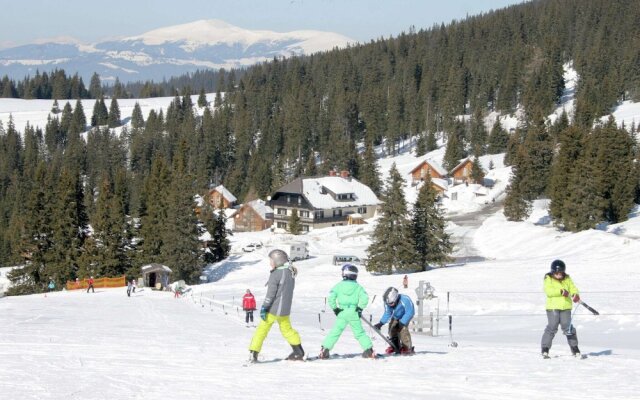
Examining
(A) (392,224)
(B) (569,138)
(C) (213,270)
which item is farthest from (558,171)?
(C) (213,270)

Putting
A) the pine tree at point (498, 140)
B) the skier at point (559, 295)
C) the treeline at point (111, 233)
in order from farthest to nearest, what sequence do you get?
the pine tree at point (498, 140)
the treeline at point (111, 233)
the skier at point (559, 295)

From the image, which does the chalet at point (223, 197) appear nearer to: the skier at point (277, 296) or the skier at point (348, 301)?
the skier at point (348, 301)

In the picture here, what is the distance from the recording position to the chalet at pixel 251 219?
98.8 metres

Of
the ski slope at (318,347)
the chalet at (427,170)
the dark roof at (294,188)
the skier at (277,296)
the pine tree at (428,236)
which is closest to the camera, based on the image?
the ski slope at (318,347)

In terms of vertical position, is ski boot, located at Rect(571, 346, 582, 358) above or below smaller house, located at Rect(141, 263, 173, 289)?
above

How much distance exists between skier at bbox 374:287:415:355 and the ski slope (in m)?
0.45

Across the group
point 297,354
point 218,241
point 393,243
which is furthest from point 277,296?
point 218,241

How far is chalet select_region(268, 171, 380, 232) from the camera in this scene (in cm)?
9200

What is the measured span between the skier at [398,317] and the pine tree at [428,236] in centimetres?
3511

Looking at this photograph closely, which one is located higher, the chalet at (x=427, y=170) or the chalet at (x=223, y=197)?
the chalet at (x=427, y=170)

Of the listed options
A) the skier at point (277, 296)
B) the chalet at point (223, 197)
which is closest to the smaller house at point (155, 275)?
the skier at point (277, 296)

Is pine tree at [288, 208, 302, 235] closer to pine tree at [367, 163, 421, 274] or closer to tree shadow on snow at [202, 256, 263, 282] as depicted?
tree shadow on snow at [202, 256, 263, 282]

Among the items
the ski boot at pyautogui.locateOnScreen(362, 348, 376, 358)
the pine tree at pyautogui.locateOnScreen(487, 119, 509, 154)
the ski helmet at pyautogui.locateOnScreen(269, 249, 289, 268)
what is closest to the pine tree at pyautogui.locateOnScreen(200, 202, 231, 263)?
the ski boot at pyautogui.locateOnScreen(362, 348, 376, 358)

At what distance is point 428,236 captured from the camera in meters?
48.5
